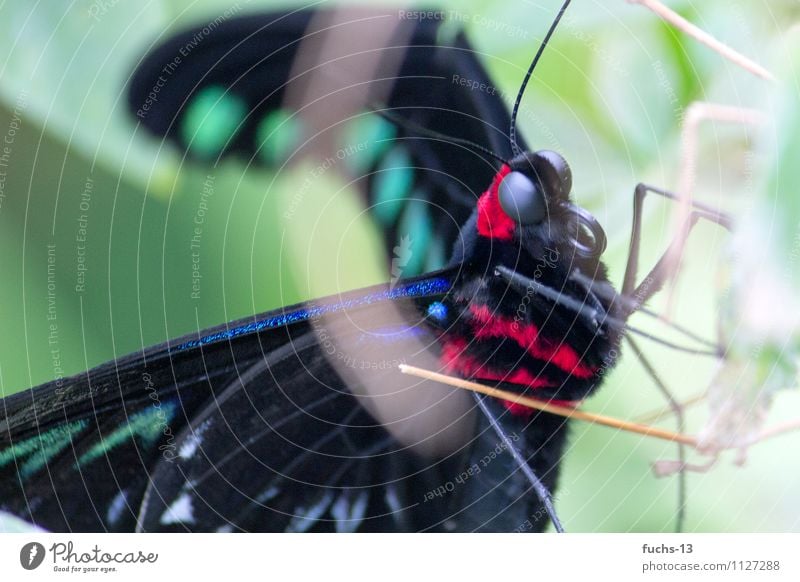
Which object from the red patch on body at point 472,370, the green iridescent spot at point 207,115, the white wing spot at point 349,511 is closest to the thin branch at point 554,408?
the red patch on body at point 472,370

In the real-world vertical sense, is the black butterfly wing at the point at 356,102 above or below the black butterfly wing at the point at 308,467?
above

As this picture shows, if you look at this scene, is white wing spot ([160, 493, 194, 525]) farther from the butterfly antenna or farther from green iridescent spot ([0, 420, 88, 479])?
the butterfly antenna

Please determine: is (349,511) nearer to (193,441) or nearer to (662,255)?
(193,441)

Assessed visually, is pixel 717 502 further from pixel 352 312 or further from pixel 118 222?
pixel 118 222

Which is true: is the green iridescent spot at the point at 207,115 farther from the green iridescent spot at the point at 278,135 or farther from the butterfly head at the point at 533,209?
the butterfly head at the point at 533,209

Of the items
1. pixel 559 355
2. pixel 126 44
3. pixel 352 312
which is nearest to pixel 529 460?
pixel 559 355

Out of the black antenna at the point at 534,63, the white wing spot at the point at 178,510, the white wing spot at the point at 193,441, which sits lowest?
the white wing spot at the point at 178,510

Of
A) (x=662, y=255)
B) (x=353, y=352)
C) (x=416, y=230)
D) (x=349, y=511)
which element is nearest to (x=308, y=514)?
(x=349, y=511)
